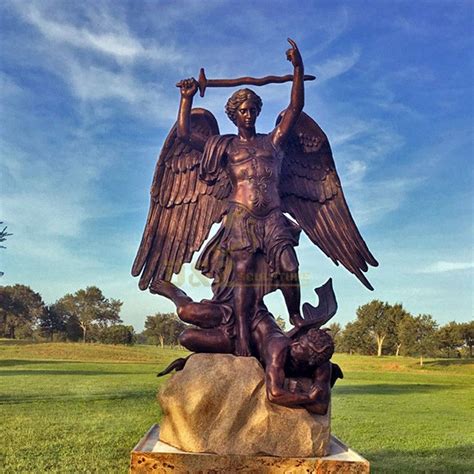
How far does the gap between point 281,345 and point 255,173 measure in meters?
1.64

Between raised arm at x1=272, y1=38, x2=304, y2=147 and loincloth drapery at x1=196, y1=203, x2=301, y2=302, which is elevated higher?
raised arm at x1=272, y1=38, x2=304, y2=147

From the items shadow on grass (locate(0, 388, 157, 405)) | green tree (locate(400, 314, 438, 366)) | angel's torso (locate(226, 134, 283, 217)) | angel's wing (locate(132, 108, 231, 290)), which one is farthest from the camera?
green tree (locate(400, 314, 438, 366))

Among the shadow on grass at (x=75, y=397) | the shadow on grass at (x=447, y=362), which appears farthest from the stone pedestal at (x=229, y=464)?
the shadow on grass at (x=447, y=362)

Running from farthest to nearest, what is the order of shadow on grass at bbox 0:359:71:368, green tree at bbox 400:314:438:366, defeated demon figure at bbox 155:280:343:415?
green tree at bbox 400:314:438:366 → shadow on grass at bbox 0:359:71:368 → defeated demon figure at bbox 155:280:343:415

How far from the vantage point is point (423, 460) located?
7.66 m

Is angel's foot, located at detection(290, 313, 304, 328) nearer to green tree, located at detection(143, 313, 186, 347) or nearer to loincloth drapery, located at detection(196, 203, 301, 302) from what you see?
loincloth drapery, located at detection(196, 203, 301, 302)

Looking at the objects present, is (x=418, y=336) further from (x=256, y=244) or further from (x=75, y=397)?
(x=256, y=244)

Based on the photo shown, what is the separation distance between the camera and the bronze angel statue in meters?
4.55

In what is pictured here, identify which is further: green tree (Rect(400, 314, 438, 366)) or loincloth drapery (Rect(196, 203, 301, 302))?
green tree (Rect(400, 314, 438, 366))

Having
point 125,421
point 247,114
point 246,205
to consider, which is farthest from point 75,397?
point 247,114

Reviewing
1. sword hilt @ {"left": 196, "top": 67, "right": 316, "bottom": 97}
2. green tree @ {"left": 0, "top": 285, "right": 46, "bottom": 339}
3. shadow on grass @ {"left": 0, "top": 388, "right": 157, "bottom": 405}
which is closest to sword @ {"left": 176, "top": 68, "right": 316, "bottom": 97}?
sword hilt @ {"left": 196, "top": 67, "right": 316, "bottom": 97}

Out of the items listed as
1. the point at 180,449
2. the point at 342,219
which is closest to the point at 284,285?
the point at 342,219

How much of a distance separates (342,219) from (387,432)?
18.9 ft

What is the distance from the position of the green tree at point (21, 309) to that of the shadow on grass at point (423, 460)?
72.2ft
